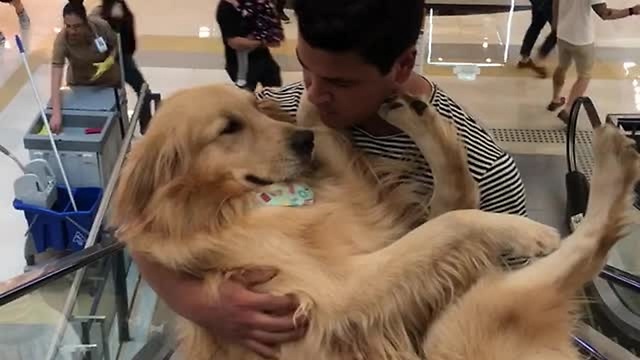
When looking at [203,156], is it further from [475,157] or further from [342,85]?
[475,157]

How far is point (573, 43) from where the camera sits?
5.80 metres

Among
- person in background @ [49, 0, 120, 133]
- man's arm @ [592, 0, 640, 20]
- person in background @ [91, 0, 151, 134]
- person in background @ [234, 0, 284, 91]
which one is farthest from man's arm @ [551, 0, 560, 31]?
person in background @ [49, 0, 120, 133]

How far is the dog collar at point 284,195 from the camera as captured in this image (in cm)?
184

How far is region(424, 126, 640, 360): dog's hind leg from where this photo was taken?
1768 millimetres

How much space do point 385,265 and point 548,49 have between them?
5218 mm

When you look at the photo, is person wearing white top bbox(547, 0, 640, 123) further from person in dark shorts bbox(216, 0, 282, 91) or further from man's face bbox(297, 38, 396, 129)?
man's face bbox(297, 38, 396, 129)

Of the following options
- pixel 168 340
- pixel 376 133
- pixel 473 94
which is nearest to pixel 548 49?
pixel 473 94

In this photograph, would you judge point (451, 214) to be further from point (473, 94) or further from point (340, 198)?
point (473, 94)

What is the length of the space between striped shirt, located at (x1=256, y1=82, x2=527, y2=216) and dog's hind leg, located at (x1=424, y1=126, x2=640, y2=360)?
0.16 m

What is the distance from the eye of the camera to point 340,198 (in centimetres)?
191

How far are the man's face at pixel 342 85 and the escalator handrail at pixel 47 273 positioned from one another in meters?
0.97

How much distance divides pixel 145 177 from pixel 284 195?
293mm

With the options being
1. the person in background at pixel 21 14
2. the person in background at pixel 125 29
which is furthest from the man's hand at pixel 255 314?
the person in background at pixel 21 14

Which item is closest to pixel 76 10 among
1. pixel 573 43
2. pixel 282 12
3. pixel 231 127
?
pixel 282 12
